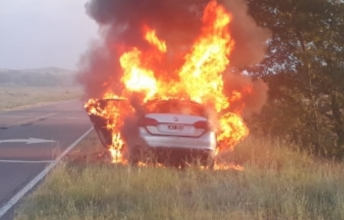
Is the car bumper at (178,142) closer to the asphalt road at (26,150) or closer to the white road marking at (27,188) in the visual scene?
the white road marking at (27,188)

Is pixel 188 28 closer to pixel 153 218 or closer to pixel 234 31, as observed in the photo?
pixel 234 31

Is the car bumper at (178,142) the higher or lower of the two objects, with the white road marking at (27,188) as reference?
higher

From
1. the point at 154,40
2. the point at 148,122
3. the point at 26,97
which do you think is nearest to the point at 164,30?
the point at 154,40

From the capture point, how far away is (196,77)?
13078 mm

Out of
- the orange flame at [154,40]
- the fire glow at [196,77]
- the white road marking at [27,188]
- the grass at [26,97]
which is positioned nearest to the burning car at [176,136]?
the fire glow at [196,77]

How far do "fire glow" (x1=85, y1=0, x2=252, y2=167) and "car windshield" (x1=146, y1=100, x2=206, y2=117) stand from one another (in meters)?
0.47

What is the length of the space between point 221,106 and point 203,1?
9.57ft

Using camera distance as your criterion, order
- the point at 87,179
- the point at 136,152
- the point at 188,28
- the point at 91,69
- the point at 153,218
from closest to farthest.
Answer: the point at 153,218
the point at 87,179
the point at 136,152
the point at 188,28
the point at 91,69

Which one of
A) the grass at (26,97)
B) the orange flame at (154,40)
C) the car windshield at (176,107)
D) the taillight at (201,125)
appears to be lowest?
the taillight at (201,125)

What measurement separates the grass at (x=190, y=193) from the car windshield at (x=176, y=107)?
122 cm

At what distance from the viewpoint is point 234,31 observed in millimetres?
13805

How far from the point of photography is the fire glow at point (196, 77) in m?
12.8

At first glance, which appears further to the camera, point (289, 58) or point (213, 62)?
point (289, 58)

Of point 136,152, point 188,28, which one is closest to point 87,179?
point 136,152
